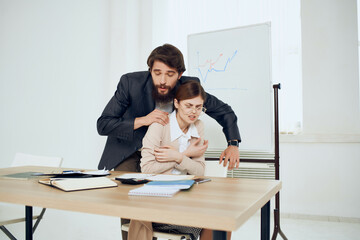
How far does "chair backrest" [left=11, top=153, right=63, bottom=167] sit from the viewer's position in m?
2.23

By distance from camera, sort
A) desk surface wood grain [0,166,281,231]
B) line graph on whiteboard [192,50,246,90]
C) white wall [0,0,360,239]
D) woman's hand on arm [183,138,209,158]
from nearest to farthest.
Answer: desk surface wood grain [0,166,281,231] < woman's hand on arm [183,138,209,158] < line graph on whiteboard [192,50,246,90] < white wall [0,0,360,239]

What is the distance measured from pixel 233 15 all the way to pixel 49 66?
7.62 ft

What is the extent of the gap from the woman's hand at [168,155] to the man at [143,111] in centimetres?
14

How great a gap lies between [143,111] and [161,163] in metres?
0.55

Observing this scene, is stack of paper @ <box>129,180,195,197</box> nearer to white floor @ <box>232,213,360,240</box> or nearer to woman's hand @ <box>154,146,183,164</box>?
woman's hand @ <box>154,146,183,164</box>

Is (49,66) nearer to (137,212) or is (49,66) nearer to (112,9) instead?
(112,9)

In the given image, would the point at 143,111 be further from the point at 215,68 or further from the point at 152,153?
the point at 215,68

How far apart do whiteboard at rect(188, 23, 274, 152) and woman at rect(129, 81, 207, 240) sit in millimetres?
777

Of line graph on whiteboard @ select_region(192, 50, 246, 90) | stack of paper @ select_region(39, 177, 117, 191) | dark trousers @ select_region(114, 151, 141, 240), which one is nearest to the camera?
stack of paper @ select_region(39, 177, 117, 191)

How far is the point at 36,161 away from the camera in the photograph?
233 cm

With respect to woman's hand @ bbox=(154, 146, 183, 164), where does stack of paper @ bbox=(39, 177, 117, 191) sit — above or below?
below

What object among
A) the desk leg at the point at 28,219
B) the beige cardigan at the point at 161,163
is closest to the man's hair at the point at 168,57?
the beige cardigan at the point at 161,163

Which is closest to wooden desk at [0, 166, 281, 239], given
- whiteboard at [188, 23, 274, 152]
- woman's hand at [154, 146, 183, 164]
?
woman's hand at [154, 146, 183, 164]

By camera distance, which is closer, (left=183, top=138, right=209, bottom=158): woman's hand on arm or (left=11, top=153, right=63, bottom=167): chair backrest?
(left=183, top=138, right=209, bottom=158): woman's hand on arm
